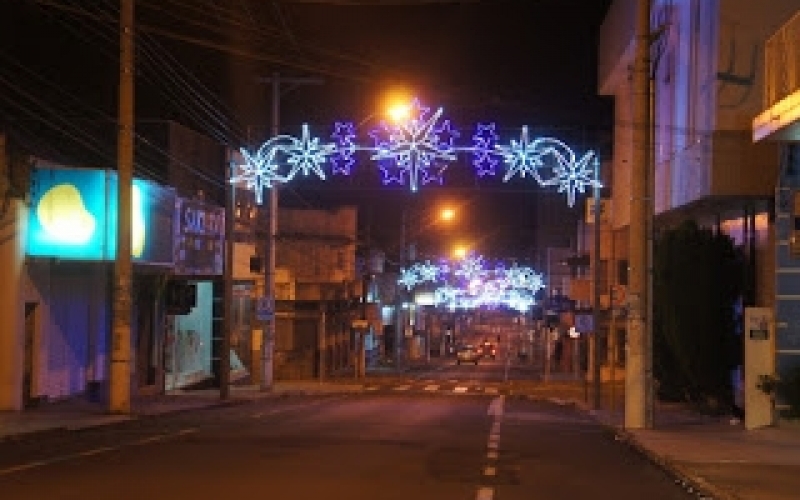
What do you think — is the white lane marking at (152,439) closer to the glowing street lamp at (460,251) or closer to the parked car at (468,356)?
the glowing street lamp at (460,251)

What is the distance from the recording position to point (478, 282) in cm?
9200

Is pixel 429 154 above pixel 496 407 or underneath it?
above

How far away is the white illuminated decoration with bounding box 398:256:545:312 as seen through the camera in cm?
8750

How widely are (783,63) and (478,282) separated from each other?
71001 millimetres

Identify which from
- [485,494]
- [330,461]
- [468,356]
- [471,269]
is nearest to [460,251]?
[468,356]

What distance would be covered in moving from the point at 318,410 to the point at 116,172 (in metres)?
8.06

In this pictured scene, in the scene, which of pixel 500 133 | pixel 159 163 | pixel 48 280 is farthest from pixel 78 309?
pixel 500 133

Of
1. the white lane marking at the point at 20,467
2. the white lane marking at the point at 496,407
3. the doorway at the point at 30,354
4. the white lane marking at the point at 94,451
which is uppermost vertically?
the doorway at the point at 30,354

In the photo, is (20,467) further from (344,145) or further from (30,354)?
(344,145)

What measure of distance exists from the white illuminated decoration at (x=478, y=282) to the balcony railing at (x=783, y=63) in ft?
201

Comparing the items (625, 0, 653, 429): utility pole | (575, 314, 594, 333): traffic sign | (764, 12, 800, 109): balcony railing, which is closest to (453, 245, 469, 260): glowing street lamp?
(575, 314, 594, 333): traffic sign

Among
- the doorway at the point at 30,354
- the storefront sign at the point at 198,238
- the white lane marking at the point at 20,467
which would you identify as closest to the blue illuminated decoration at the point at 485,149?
the storefront sign at the point at 198,238

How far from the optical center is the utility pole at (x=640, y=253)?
26469mm

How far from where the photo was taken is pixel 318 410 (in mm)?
33000
